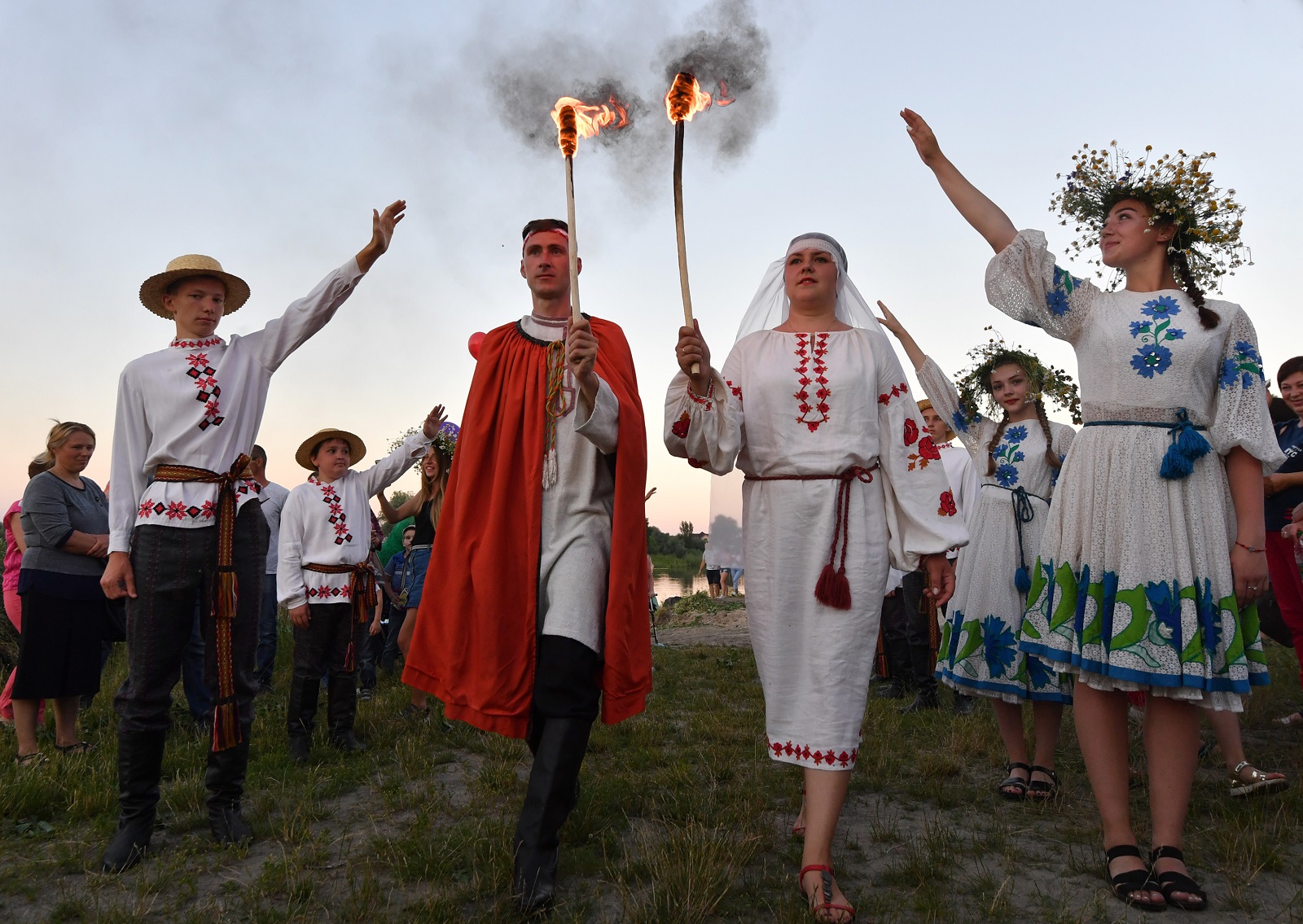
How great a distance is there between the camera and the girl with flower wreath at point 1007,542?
429cm

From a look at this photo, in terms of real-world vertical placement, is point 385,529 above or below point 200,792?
above

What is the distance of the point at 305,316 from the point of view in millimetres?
3986

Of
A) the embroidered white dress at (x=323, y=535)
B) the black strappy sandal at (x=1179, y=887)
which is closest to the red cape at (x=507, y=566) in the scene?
the black strappy sandal at (x=1179, y=887)

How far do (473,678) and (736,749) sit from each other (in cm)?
225

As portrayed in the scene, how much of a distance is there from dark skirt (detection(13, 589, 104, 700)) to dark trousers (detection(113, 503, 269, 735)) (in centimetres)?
212

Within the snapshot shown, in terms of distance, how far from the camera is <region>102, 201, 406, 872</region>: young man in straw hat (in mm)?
3609

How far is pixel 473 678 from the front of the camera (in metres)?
3.27

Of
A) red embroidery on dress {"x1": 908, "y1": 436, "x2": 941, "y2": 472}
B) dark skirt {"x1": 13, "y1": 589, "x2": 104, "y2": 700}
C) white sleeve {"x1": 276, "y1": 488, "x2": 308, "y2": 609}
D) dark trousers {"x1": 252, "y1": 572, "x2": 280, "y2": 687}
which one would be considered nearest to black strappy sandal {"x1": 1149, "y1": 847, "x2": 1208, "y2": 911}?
red embroidery on dress {"x1": 908, "y1": 436, "x2": 941, "y2": 472}

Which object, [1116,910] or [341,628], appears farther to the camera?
[341,628]

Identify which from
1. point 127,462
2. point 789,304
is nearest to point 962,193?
point 789,304

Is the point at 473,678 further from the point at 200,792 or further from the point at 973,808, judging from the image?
the point at 973,808

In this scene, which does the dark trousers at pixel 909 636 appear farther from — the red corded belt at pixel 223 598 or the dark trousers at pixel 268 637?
the dark trousers at pixel 268 637

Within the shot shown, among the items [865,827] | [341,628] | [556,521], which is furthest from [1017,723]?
[341,628]

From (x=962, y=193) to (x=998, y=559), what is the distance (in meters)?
2.01
